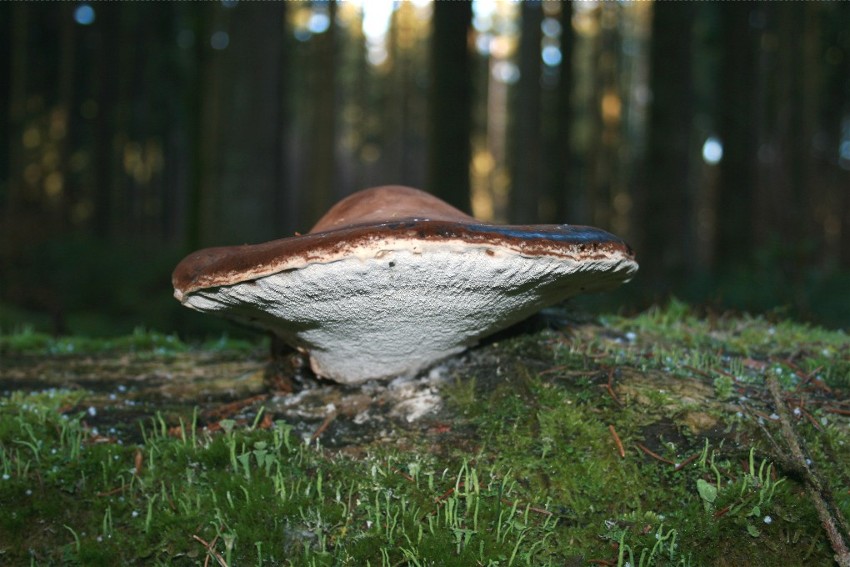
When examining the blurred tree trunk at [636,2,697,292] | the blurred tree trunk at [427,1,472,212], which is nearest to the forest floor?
the blurred tree trunk at [427,1,472,212]

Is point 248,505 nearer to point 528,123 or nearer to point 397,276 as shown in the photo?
point 397,276

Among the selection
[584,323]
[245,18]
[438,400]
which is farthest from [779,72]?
[438,400]

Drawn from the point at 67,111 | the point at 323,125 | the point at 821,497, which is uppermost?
the point at 67,111

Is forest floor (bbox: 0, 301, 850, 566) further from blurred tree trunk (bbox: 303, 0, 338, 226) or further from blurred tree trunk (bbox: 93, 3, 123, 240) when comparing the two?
blurred tree trunk (bbox: 93, 3, 123, 240)

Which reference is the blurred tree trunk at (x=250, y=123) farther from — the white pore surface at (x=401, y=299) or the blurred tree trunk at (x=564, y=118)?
the blurred tree trunk at (x=564, y=118)

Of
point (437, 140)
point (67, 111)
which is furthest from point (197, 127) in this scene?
point (67, 111)

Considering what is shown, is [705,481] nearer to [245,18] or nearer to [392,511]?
[392,511]
